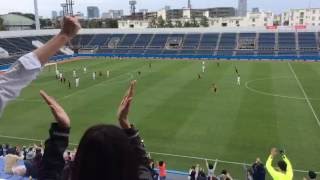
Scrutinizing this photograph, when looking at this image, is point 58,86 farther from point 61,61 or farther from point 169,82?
point 61,61

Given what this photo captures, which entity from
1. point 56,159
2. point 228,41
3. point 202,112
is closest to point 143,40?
point 228,41

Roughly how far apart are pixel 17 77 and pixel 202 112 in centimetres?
2604

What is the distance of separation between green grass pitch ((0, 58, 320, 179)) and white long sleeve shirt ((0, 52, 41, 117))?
16299 mm

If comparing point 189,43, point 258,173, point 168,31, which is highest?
point 168,31

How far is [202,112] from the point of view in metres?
28.2

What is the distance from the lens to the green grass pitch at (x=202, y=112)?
20812mm

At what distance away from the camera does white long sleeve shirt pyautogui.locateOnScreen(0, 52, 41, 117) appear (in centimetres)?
247

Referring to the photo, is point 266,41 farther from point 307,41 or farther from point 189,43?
point 189,43

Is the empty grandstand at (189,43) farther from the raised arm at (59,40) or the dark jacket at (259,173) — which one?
the raised arm at (59,40)

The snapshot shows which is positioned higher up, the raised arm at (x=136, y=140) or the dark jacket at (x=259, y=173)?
the raised arm at (x=136, y=140)

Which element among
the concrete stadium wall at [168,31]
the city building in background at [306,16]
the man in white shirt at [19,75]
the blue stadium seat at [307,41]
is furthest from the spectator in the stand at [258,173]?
the city building in background at [306,16]

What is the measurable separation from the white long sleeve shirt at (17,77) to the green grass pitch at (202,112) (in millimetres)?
16299

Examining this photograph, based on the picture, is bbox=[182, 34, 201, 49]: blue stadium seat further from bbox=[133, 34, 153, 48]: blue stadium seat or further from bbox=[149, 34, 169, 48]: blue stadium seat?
bbox=[133, 34, 153, 48]: blue stadium seat

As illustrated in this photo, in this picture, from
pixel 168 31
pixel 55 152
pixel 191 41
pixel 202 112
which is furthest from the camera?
pixel 168 31
